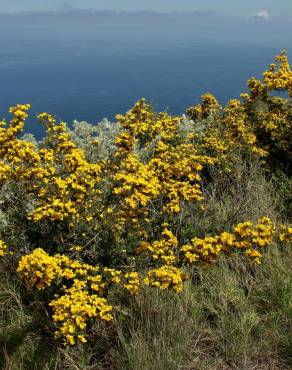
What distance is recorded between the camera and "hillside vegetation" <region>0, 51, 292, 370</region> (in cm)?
361

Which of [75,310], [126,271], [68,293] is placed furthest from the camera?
[126,271]

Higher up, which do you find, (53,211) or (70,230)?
(53,211)

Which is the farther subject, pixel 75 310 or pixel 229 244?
pixel 229 244

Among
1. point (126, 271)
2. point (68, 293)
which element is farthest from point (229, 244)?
point (68, 293)

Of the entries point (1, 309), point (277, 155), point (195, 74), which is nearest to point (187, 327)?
point (1, 309)

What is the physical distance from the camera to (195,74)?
17875cm

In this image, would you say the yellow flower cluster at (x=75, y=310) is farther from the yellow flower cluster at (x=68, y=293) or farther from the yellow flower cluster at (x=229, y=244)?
the yellow flower cluster at (x=229, y=244)

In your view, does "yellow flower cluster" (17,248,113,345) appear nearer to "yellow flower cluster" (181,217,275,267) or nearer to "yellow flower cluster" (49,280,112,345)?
"yellow flower cluster" (49,280,112,345)

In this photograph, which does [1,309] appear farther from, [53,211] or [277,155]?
[277,155]

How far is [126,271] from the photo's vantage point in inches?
169

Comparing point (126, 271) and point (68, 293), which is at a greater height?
point (68, 293)

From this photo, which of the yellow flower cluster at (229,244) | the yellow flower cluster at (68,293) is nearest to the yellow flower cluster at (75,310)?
the yellow flower cluster at (68,293)

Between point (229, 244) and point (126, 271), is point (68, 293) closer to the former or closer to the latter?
point (126, 271)

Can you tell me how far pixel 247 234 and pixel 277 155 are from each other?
3.83 metres
